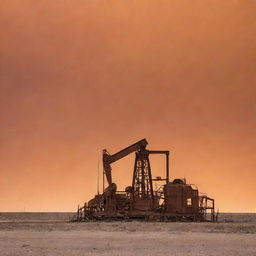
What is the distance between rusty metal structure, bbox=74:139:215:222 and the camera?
283 feet

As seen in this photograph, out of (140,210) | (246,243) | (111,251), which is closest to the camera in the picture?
(111,251)

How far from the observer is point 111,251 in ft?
115

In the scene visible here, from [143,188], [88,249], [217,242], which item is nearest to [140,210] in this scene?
[143,188]

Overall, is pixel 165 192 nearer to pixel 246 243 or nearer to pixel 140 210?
pixel 140 210

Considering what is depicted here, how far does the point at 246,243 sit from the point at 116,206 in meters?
47.0

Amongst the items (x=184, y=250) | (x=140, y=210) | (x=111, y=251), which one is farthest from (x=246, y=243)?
(x=140, y=210)

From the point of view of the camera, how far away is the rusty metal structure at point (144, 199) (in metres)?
86.4

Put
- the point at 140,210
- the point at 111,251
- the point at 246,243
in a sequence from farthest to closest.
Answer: the point at 140,210 < the point at 246,243 < the point at 111,251

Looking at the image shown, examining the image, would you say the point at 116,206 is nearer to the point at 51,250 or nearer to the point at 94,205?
the point at 94,205

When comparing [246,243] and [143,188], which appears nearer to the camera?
[246,243]

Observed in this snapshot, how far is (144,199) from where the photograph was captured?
8700 cm

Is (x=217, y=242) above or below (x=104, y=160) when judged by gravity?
below

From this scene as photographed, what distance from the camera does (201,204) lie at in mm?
88938

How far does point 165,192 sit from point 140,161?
4.28m
